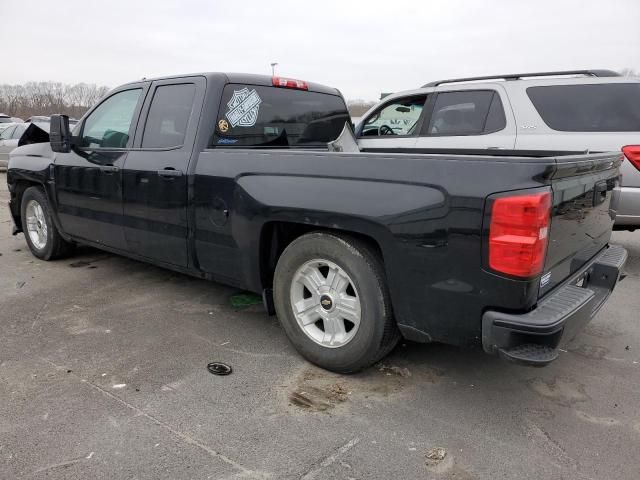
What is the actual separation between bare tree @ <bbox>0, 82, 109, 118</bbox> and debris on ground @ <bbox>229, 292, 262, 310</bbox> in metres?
42.6

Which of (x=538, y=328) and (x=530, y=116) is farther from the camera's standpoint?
(x=530, y=116)

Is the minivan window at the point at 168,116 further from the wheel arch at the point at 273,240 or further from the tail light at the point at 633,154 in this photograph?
the tail light at the point at 633,154

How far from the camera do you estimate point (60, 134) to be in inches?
187

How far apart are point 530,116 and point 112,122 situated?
4320 millimetres

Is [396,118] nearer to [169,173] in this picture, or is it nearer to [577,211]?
[169,173]

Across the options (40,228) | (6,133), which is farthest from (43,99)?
(40,228)

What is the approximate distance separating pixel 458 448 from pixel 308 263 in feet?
4.26

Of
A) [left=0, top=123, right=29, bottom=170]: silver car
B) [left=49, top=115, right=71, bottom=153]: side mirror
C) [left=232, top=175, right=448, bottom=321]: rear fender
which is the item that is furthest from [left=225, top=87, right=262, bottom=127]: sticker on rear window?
[left=0, top=123, right=29, bottom=170]: silver car

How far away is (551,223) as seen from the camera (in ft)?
7.84

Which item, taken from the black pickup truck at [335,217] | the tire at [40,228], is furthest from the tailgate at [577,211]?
the tire at [40,228]

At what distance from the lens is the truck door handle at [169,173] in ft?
12.2

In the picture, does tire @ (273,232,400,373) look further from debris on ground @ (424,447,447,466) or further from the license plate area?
the license plate area

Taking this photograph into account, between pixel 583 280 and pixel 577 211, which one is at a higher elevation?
pixel 577 211

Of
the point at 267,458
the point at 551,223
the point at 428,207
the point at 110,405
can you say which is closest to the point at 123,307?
the point at 110,405
